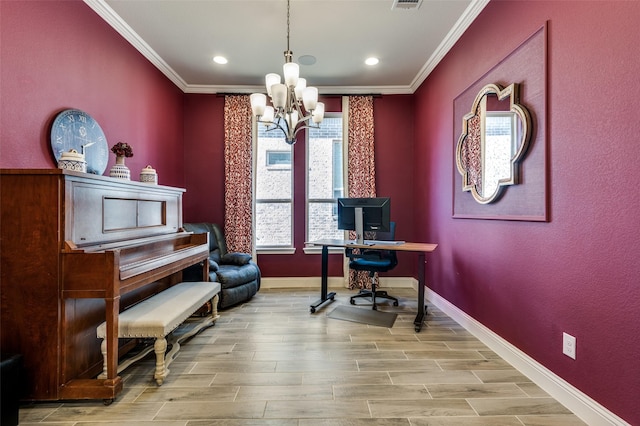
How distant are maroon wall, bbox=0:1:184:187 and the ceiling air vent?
2696mm

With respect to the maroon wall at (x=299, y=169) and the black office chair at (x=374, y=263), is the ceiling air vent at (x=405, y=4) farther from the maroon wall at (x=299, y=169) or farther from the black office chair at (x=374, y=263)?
the black office chair at (x=374, y=263)

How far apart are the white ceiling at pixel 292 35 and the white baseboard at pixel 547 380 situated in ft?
9.49

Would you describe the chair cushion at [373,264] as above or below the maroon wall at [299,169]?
below

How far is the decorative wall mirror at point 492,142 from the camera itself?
2.11 metres

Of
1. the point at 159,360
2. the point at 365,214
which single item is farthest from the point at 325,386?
the point at 365,214

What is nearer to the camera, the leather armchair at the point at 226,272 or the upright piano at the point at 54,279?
the upright piano at the point at 54,279

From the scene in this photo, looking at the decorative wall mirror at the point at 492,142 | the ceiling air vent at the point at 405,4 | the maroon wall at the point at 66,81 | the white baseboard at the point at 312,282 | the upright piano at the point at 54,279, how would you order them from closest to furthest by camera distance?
the upright piano at the point at 54,279
the maroon wall at the point at 66,81
the decorative wall mirror at the point at 492,142
the ceiling air vent at the point at 405,4
the white baseboard at the point at 312,282

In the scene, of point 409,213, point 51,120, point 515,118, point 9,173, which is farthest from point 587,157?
point 51,120

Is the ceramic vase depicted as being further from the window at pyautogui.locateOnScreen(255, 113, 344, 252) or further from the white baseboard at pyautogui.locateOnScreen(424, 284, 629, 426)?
the white baseboard at pyautogui.locateOnScreen(424, 284, 629, 426)

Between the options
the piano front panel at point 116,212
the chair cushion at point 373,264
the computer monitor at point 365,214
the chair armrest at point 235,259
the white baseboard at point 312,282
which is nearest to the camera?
the piano front panel at point 116,212

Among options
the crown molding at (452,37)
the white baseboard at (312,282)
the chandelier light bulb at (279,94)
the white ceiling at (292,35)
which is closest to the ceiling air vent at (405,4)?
the white ceiling at (292,35)

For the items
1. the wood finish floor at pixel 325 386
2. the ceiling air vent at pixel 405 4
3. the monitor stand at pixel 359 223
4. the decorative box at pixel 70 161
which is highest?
the ceiling air vent at pixel 405 4

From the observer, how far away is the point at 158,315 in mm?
1955

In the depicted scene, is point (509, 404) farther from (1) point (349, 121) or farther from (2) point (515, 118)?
(1) point (349, 121)
